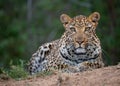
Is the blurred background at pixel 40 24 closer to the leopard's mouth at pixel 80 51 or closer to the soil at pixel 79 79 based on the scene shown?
the leopard's mouth at pixel 80 51

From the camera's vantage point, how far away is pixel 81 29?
1440cm

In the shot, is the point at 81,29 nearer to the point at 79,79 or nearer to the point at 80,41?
the point at 80,41

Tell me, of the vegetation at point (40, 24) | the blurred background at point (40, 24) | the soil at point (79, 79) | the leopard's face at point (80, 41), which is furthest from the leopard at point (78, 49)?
the blurred background at point (40, 24)

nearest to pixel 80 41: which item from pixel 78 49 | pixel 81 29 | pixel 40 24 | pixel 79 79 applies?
pixel 78 49

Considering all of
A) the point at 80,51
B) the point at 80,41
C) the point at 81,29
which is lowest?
the point at 80,51

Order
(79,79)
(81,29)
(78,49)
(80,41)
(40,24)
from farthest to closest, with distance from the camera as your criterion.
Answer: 1. (40,24)
2. (81,29)
3. (78,49)
4. (80,41)
5. (79,79)

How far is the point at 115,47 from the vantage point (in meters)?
23.4

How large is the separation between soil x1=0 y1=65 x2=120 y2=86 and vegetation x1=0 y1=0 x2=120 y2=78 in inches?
347

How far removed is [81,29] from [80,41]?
1.23 ft

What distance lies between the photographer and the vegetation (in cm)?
2391

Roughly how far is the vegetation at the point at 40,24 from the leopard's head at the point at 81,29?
22.0 feet

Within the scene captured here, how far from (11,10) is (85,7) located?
4.14m

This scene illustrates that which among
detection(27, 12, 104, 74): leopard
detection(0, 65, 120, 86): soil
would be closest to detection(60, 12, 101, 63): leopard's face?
detection(27, 12, 104, 74): leopard

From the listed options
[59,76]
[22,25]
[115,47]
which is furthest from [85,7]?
[59,76]
